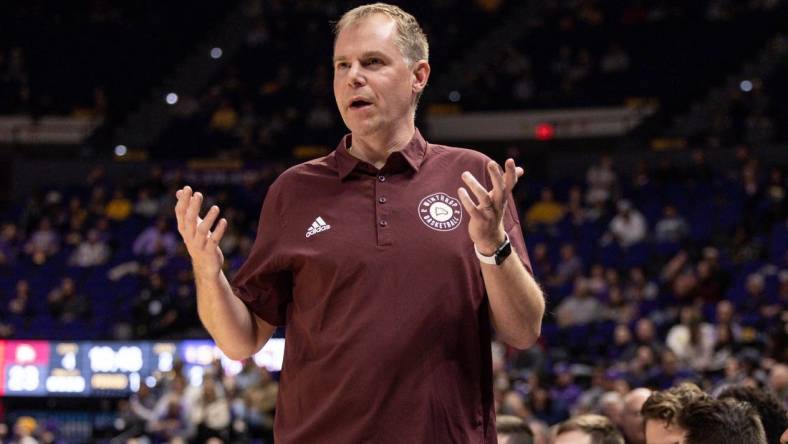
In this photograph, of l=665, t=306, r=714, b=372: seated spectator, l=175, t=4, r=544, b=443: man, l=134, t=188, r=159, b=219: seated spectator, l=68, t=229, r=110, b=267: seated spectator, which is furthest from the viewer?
l=134, t=188, r=159, b=219: seated spectator

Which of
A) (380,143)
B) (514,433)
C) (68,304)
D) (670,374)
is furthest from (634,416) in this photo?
(68,304)

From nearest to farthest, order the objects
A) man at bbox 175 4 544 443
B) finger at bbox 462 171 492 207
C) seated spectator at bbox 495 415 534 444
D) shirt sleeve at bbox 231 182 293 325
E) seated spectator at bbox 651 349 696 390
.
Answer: finger at bbox 462 171 492 207 < man at bbox 175 4 544 443 < shirt sleeve at bbox 231 182 293 325 < seated spectator at bbox 495 415 534 444 < seated spectator at bbox 651 349 696 390

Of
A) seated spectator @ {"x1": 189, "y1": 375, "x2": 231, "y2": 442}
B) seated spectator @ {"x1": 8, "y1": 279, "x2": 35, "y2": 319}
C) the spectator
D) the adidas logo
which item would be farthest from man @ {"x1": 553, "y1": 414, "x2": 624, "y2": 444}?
the spectator

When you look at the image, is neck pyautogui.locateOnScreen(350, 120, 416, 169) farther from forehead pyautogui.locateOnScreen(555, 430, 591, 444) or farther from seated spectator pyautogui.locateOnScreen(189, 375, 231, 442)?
seated spectator pyautogui.locateOnScreen(189, 375, 231, 442)

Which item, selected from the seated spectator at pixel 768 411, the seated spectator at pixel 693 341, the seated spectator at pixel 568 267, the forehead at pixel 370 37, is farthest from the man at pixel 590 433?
the seated spectator at pixel 568 267

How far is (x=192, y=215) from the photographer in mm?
2562

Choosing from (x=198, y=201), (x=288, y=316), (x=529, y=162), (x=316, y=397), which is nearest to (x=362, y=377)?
(x=316, y=397)

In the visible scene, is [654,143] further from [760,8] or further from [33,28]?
[33,28]

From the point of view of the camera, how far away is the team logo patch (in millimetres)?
2549

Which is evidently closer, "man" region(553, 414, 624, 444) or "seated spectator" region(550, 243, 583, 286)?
"man" region(553, 414, 624, 444)

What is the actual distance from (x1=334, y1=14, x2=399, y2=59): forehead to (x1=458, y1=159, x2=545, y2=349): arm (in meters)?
0.39

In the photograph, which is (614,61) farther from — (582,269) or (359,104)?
(359,104)

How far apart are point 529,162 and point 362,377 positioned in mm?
17271

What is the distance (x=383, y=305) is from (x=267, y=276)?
0.32 meters
